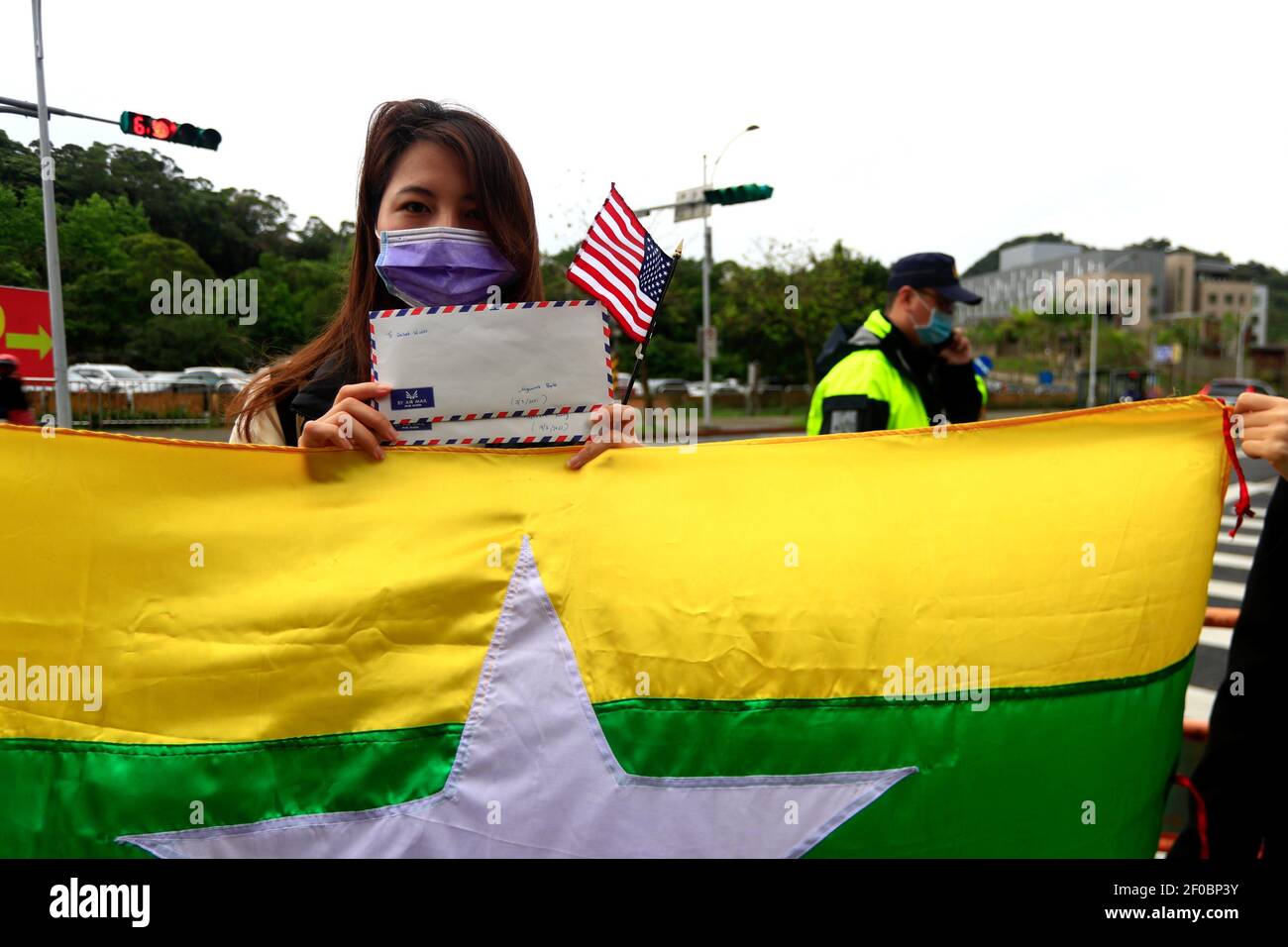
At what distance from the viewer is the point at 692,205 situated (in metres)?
10.9

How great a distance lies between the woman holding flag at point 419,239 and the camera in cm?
202

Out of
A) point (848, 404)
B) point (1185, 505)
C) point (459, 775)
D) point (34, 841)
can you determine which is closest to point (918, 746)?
point (1185, 505)

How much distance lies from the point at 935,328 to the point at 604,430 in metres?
2.45

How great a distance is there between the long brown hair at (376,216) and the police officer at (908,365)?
169 cm

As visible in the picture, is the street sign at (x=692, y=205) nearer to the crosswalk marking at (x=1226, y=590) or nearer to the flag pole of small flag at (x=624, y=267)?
the crosswalk marking at (x=1226, y=590)

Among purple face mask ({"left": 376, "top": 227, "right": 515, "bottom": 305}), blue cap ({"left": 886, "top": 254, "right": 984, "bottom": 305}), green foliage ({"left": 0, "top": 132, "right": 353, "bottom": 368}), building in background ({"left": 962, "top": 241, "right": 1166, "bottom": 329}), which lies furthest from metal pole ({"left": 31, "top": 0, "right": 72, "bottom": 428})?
building in background ({"left": 962, "top": 241, "right": 1166, "bottom": 329})

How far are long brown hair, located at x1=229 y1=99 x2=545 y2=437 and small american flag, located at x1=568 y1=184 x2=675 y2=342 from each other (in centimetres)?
24

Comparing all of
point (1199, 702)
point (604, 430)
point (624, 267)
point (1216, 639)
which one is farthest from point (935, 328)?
point (1216, 639)

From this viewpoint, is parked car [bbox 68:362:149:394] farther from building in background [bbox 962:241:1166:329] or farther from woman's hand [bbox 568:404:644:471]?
building in background [bbox 962:241:1166:329]

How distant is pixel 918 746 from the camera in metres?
1.70

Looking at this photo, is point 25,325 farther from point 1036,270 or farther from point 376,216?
point 1036,270

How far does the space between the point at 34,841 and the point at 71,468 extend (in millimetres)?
690

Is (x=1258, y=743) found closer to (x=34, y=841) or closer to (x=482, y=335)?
(x=482, y=335)

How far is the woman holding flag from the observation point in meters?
2.02
